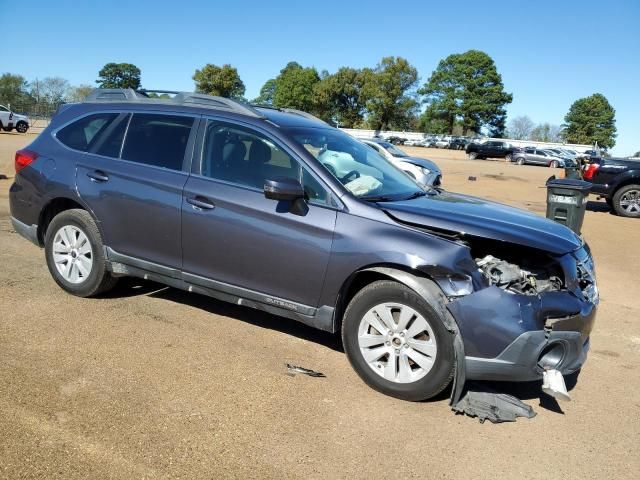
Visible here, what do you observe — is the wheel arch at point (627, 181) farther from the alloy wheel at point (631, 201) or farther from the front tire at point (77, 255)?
the front tire at point (77, 255)

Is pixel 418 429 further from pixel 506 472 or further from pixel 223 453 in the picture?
pixel 223 453

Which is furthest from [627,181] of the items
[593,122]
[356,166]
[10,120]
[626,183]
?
[593,122]

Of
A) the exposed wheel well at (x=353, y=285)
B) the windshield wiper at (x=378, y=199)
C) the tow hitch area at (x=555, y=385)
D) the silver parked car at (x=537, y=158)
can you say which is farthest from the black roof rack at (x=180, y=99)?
the silver parked car at (x=537, y=158)

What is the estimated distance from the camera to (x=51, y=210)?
5.13 m

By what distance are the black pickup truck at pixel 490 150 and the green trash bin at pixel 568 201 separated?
41175 millimetres

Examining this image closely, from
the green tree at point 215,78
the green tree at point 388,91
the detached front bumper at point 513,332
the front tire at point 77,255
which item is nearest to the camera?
the detached front bumper at point 513,332

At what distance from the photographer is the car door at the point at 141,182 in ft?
14.5

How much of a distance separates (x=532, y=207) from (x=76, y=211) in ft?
40.7

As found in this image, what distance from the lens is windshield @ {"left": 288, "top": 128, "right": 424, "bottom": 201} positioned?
13.7 ft

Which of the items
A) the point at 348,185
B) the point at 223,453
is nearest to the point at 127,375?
the point at 223,453

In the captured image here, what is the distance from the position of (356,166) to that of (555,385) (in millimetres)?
2200

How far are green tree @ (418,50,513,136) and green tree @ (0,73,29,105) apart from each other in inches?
2378

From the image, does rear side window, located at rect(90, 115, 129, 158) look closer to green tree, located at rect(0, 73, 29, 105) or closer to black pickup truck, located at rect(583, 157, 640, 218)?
black pickup truck, located at rect(583, 157, 640, 218)

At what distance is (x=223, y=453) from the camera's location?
2.90 meters
